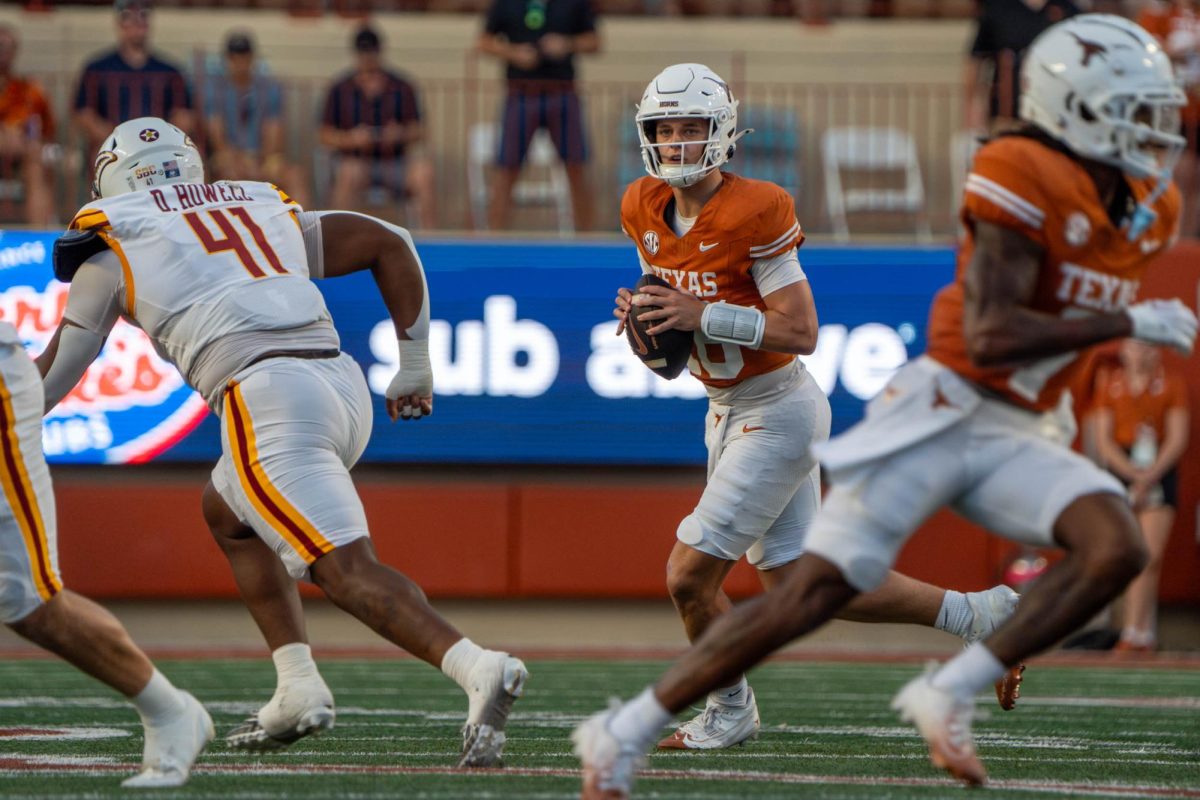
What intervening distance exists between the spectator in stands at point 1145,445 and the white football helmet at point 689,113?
5462 mm

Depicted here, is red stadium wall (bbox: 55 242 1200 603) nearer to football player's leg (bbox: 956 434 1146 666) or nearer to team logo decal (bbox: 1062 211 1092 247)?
football player's leg (bbox: 956 434 1146 666)

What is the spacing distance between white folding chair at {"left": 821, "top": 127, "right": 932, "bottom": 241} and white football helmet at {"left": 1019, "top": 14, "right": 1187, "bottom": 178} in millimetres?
7625

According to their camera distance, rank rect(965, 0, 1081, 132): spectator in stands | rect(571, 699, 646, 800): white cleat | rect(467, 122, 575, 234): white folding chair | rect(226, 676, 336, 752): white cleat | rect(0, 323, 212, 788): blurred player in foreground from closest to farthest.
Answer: rect(571, 699, 646, 800): white cleat < rect(0, 323, 212, 788): blurred player in foreground < rect(226, 676, 336, 752): white cleat < rect(965, 0, 1081, 132): spectator in stands < rect(467, 122, 575, 234): white folding chair

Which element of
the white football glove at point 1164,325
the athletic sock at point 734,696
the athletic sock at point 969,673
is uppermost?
the white football glove at point 1164,325

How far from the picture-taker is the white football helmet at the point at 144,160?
4.62 meters

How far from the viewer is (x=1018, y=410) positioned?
370 centimetres

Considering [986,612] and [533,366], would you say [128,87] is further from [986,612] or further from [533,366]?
[986,612]

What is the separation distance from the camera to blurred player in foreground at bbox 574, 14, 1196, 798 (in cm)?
353

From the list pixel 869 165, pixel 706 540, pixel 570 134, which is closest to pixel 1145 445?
pixel 869 165

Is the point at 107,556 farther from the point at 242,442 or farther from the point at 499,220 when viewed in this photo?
the point at 242,442

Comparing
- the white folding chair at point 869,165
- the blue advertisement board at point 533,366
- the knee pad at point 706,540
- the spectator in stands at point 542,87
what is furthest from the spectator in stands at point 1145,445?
the knee pad at point 706,540

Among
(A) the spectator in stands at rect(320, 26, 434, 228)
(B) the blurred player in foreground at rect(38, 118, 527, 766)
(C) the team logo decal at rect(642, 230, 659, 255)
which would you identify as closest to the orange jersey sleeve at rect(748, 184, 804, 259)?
(C) the team logo decal at rect(642, 230, 659, 255)

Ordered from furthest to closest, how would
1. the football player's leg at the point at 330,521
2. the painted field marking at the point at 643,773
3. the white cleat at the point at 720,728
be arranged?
the white cleat at the point at 720,728 < the football player's leg at the point at 330,521 < the painted field marking at the point at 643,773

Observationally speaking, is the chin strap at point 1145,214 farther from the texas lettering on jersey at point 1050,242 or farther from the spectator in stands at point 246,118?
the spectator in stands at point 246,118
